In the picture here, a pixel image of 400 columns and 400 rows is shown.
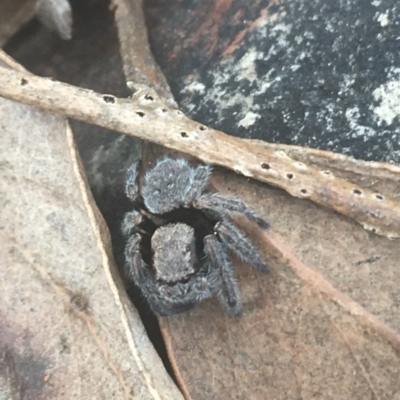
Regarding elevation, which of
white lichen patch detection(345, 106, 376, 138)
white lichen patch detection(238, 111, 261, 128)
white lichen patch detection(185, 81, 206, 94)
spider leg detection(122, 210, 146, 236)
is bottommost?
spider leg detection(122, 210, 146, 236)

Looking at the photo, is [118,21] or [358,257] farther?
[118,21]

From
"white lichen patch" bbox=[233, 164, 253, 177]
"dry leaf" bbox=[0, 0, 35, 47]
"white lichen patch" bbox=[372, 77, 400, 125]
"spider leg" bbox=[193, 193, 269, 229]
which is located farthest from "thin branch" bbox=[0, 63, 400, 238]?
"dry leaf" bbox=[0, 0, 35, 47]

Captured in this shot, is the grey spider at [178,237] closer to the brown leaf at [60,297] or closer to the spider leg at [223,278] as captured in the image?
the spider leg at [223,278]

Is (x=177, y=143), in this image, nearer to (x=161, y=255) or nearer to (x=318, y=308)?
(x=161, y=255)

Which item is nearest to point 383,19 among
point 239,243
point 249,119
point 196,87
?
point 249,119

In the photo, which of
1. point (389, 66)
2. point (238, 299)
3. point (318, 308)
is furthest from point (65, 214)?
point (389, 66)

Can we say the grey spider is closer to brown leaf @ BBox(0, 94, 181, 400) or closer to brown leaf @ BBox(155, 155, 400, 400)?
brown leaf @ BBox(155, 155, 400, 400)
